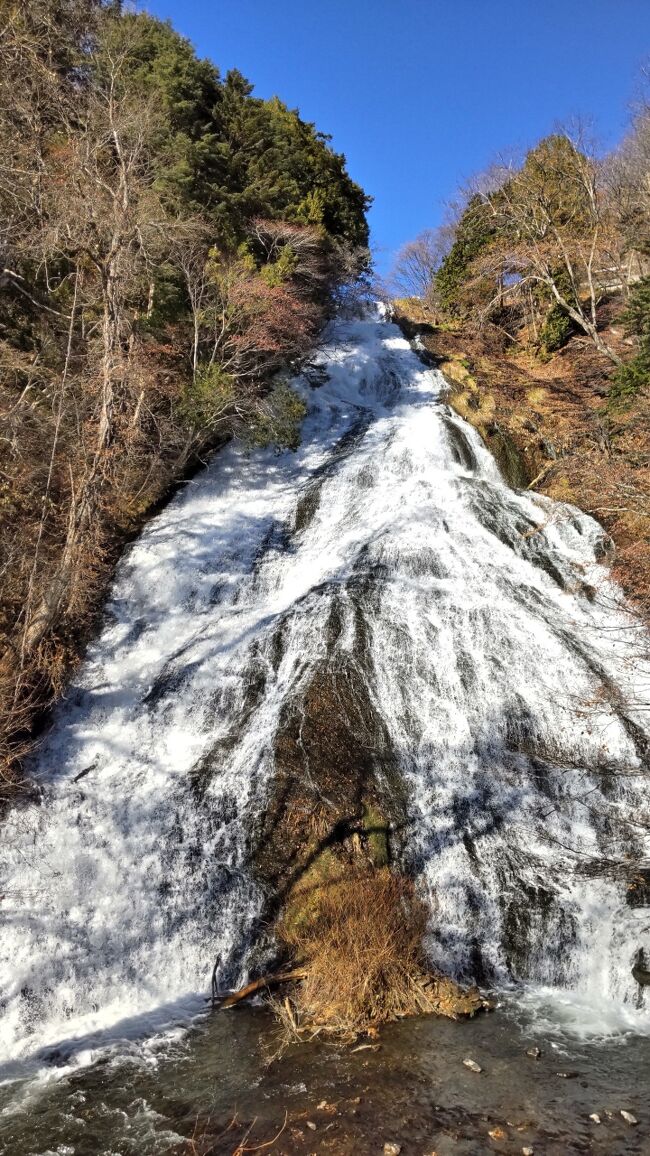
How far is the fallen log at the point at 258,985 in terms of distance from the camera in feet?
22.3

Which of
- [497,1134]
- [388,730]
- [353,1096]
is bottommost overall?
[353,1096]

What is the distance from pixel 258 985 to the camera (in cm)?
684

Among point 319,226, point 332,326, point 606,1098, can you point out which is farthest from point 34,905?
point 332,326

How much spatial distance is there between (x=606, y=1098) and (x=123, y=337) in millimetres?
16537

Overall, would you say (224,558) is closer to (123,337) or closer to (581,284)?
(123,337)

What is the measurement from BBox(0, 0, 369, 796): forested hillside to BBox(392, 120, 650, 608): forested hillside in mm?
7211

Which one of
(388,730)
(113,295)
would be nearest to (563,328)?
(113,295)

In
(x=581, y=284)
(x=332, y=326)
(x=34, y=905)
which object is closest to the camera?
(x=34, y=905)

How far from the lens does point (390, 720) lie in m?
9.20

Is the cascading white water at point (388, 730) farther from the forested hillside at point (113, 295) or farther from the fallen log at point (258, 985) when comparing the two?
the forested hillside at point (113, 295)

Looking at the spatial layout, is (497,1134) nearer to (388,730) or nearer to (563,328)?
(388,730)

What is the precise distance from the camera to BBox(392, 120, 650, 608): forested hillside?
16031 millimetres

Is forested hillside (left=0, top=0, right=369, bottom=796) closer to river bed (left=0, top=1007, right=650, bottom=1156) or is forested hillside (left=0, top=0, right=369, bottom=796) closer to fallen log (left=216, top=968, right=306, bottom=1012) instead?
fallen log (left=216, top=968, right=306, bottom=1012)

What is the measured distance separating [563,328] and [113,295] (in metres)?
18.2
